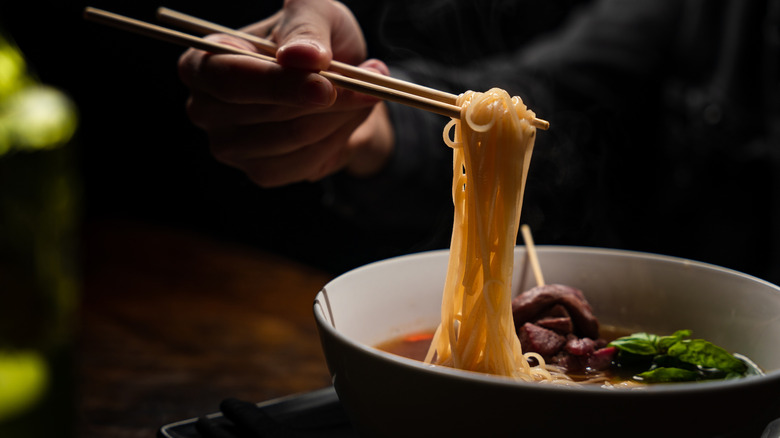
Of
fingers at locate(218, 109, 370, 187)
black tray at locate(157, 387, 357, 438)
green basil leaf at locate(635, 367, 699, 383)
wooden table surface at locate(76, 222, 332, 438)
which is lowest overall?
wooden table surface at locate(76, 222, 332, 438)

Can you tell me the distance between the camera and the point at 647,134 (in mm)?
3158

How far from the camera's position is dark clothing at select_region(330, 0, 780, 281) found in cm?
261

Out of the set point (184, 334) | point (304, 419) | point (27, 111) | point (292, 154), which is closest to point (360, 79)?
point (292, 154)

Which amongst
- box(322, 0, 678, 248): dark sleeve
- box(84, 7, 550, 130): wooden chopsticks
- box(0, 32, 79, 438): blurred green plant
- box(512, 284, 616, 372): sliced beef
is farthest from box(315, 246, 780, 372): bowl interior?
box(322, 0, 678, 248): dark sleeve

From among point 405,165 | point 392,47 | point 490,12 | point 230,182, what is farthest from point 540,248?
point 230,182

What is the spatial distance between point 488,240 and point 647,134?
2.36 meters

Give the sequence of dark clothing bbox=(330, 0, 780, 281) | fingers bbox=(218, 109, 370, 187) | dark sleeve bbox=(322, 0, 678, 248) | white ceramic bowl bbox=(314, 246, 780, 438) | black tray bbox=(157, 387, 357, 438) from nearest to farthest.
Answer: white ceramic bowl bbox=(314, 246, 780, 438) < black tray bbox=(157, 387, 357, 438) < fingers bbox=(218, 109, 370, 187) < dark sleeve bbox=(322, 0, 678, 248) < dark clothing bbox=(330, 0, 780, 281)

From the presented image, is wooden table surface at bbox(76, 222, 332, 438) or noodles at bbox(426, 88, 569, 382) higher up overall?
noodles at bbox(426, 88, 569, 382)

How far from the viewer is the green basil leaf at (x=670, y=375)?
42.2 inches

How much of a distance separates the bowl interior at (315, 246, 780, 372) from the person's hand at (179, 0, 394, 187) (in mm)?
344

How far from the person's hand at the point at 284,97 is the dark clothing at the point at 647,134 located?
3.01ft

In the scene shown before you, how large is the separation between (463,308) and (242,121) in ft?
1.98

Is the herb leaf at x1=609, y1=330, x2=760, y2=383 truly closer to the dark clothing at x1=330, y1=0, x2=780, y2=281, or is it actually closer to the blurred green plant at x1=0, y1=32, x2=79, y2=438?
the blurred green plant at x1=0, y1=32, x2=79, y2=438

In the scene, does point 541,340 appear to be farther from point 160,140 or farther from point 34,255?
point 160,140
